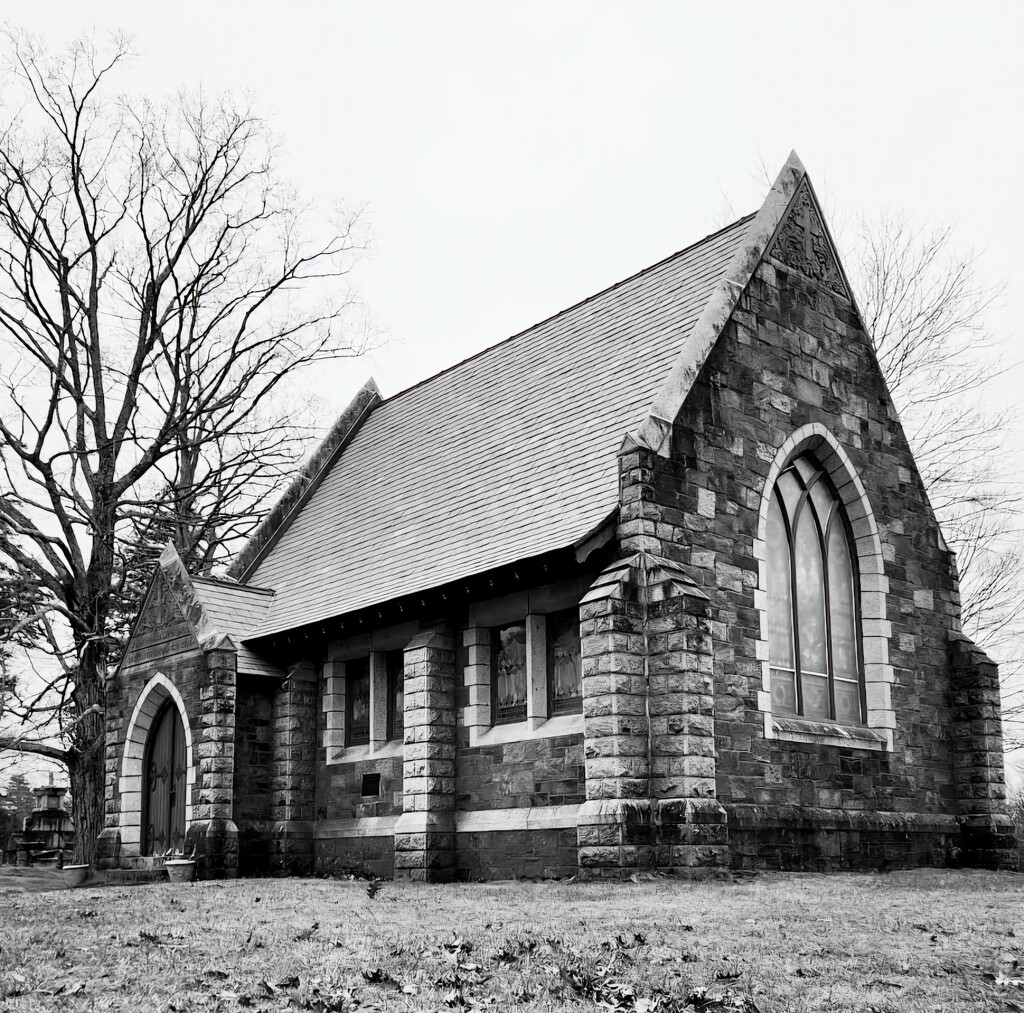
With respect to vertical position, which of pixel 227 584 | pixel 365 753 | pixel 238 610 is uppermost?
pixel 227 584

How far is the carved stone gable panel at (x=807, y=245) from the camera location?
16875 millimetres

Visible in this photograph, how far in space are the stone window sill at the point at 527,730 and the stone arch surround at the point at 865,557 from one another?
2987 millimetres

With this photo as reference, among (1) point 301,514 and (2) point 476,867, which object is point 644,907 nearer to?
(2) point 476,867

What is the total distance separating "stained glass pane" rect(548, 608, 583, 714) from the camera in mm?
14742

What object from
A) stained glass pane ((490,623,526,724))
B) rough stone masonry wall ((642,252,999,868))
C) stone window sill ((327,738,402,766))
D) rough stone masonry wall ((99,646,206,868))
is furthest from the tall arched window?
rough stone masonry wall ((99,646,206,868))

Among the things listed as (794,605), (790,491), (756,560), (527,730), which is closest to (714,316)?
(790,491)

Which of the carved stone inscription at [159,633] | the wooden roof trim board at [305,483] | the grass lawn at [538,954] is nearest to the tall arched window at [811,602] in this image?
the grass lawn at [538,954]

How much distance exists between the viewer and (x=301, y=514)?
23938 mm

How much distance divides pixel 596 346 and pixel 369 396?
8.67m

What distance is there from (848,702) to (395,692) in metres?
6.34

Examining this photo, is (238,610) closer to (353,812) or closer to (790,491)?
(353,812)

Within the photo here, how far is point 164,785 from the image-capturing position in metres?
20.0

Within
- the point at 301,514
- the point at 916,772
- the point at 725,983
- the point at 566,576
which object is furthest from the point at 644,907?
the point at 301,514

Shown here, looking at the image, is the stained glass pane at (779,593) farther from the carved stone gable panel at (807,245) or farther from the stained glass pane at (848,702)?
the carved stone gable panel at (807,245)
